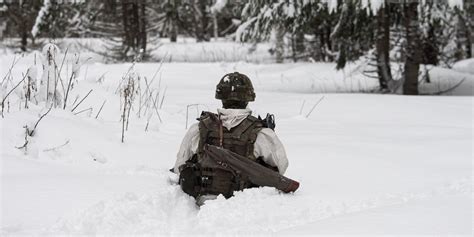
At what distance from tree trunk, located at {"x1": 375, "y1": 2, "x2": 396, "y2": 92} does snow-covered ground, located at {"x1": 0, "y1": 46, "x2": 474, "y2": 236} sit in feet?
8.30

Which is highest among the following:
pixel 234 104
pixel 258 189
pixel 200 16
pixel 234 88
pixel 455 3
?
pixel 200 16

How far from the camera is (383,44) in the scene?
9633mm

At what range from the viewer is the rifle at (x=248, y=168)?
3371 mm

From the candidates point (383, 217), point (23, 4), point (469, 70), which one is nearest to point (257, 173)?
point (383, 217)

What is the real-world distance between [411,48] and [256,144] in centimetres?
667

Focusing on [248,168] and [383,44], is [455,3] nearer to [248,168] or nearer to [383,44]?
[383,44]

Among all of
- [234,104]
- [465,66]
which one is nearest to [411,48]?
[465,66]

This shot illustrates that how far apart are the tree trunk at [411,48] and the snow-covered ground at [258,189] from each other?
2.18 metres

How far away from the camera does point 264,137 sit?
353cm

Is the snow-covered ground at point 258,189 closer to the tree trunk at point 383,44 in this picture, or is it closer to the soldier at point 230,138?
the soldier at point 230,138

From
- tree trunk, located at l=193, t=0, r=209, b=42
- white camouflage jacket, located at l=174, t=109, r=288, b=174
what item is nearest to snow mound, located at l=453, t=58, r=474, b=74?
white camouflage jacket, located at l=174, t=109, r=288, b=174

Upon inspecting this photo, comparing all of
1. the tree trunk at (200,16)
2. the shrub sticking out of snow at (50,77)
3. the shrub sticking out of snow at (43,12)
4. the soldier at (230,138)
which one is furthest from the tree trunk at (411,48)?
Answer: the tree trunk at (200,16)

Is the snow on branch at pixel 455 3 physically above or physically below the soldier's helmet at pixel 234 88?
above

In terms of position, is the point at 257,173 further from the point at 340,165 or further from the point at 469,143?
the point at 469,143
